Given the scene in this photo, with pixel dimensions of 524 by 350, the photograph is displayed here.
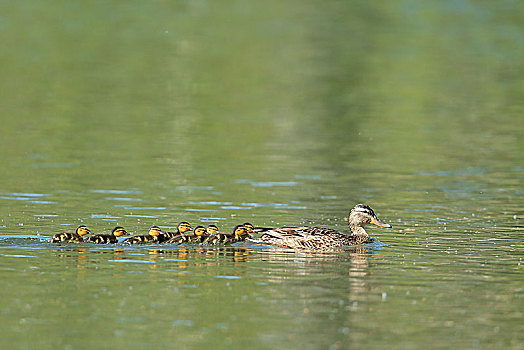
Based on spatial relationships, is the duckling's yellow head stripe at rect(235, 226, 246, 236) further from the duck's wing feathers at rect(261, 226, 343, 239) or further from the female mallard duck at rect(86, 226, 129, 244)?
the female mallard duck at rect(86, 226, 129, 244)

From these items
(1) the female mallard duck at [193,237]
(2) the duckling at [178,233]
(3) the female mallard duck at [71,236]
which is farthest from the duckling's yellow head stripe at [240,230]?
(3) the female mallard duck at [71,236]

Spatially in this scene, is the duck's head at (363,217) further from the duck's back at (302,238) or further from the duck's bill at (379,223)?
the duck's back at (302,238)

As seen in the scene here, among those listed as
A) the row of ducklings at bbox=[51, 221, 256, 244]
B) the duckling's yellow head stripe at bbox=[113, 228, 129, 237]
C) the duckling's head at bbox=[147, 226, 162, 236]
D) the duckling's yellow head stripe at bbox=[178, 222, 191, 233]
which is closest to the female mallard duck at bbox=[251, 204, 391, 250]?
the row of ducklings at bbox=[51, 221, 256, 244]

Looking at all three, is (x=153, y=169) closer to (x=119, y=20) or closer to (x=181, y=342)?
(x=181, y=342)

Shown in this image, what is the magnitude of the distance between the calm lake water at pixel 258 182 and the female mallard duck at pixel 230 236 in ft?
0.71

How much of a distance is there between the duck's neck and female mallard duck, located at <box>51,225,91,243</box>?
434 centimetres

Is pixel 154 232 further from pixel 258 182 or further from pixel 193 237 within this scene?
pixel 258 182

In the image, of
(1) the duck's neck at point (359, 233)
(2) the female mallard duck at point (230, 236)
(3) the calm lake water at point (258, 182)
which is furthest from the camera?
(1) the duck's neck at point (359, 233)

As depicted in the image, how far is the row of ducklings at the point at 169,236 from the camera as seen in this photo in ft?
55.8

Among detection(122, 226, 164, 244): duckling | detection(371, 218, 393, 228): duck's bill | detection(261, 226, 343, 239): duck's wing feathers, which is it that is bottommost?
detection(122, 226, 164, 244): duckling

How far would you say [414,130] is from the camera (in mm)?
34312

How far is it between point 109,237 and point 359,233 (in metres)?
4.11

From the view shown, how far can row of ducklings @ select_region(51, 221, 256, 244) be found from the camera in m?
17.0

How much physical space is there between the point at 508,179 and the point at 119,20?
4294 centimetres
